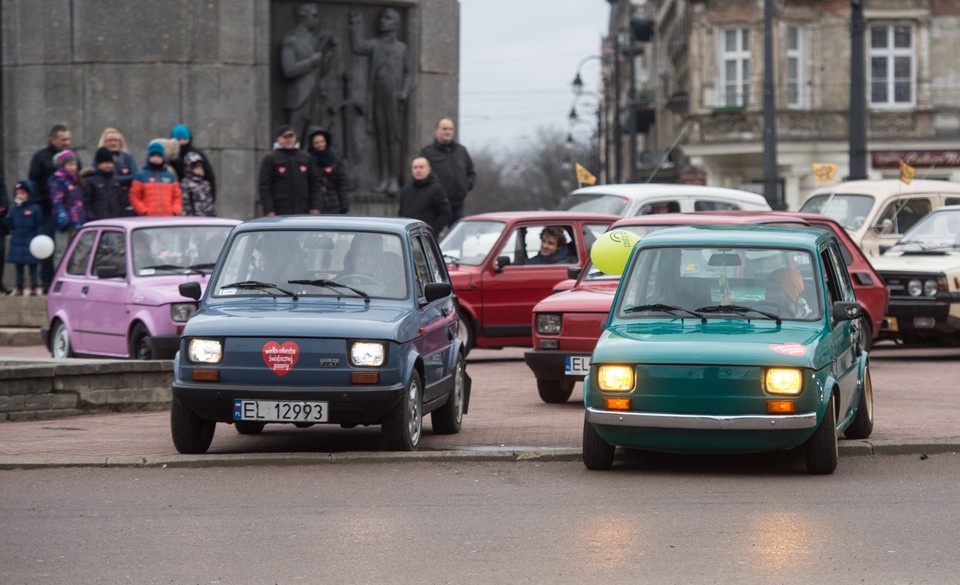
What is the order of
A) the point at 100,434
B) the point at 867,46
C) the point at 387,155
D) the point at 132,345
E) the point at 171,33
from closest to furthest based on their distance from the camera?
the point at 100,434
the point at 132,345
the point at 171,33
the point at 387,155
the point at 867,46

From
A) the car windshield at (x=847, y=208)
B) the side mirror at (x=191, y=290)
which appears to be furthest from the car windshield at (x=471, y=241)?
the side mirror at (x=191, y=290)

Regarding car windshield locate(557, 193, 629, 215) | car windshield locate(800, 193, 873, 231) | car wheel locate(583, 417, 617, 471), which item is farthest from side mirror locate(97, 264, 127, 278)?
car windshield locate(800, 193, 873, 231)

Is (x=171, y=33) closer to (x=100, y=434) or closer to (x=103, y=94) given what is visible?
(x=103, y=94)

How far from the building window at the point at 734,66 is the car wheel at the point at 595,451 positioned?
5113cm

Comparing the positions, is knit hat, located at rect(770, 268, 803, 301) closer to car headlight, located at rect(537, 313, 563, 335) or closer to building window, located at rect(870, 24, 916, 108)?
car headlight, located at rect(537, 313, 563, 335)

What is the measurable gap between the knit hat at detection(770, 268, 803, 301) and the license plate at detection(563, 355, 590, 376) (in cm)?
344

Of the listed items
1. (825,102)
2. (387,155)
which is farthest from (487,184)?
(387,155)

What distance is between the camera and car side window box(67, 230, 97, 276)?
1680cm

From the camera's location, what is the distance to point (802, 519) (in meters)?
8.79

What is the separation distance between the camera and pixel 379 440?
12.3m

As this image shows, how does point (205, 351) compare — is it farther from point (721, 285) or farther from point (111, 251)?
point (111, 251)

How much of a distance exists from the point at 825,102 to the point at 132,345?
158 feet

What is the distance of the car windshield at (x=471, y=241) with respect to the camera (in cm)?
1916

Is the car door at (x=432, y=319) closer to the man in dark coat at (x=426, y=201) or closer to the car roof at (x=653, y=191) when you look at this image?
the man in dark coat at (x=426, y=201)
